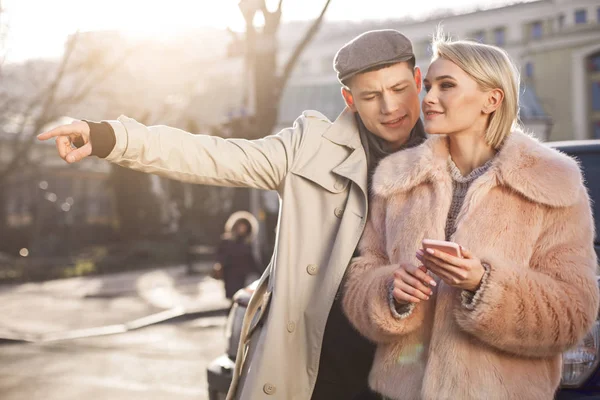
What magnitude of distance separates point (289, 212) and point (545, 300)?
109 centimetres

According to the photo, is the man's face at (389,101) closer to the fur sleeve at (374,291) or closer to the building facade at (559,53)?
the fur sleeve at (374,291)

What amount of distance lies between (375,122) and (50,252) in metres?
27.1

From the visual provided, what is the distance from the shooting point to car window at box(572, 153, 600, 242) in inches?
170

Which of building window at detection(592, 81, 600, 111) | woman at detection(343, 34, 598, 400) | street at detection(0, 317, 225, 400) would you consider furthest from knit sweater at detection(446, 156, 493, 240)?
building window at detection(592, 81, 600, 111)

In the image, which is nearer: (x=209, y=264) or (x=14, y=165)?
(x=14, y=165)

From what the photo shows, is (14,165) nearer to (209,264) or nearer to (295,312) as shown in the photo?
(209,264)

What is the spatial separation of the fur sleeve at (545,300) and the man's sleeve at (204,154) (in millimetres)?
1013

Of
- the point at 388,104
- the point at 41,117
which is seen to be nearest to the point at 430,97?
the point at 388,104

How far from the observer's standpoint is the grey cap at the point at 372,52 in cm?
337

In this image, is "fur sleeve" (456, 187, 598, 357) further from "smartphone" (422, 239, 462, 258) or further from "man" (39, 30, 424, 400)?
"man" (39, 30, 424, 400)

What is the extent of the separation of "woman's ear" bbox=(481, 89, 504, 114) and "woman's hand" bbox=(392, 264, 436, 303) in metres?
0.60

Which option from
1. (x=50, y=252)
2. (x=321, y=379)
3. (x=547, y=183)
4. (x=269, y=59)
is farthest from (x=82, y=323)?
(x=50, y=252)

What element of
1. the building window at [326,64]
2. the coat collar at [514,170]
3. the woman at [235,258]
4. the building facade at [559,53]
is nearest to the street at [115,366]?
the woman at [235,258]

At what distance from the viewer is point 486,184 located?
107 inches
